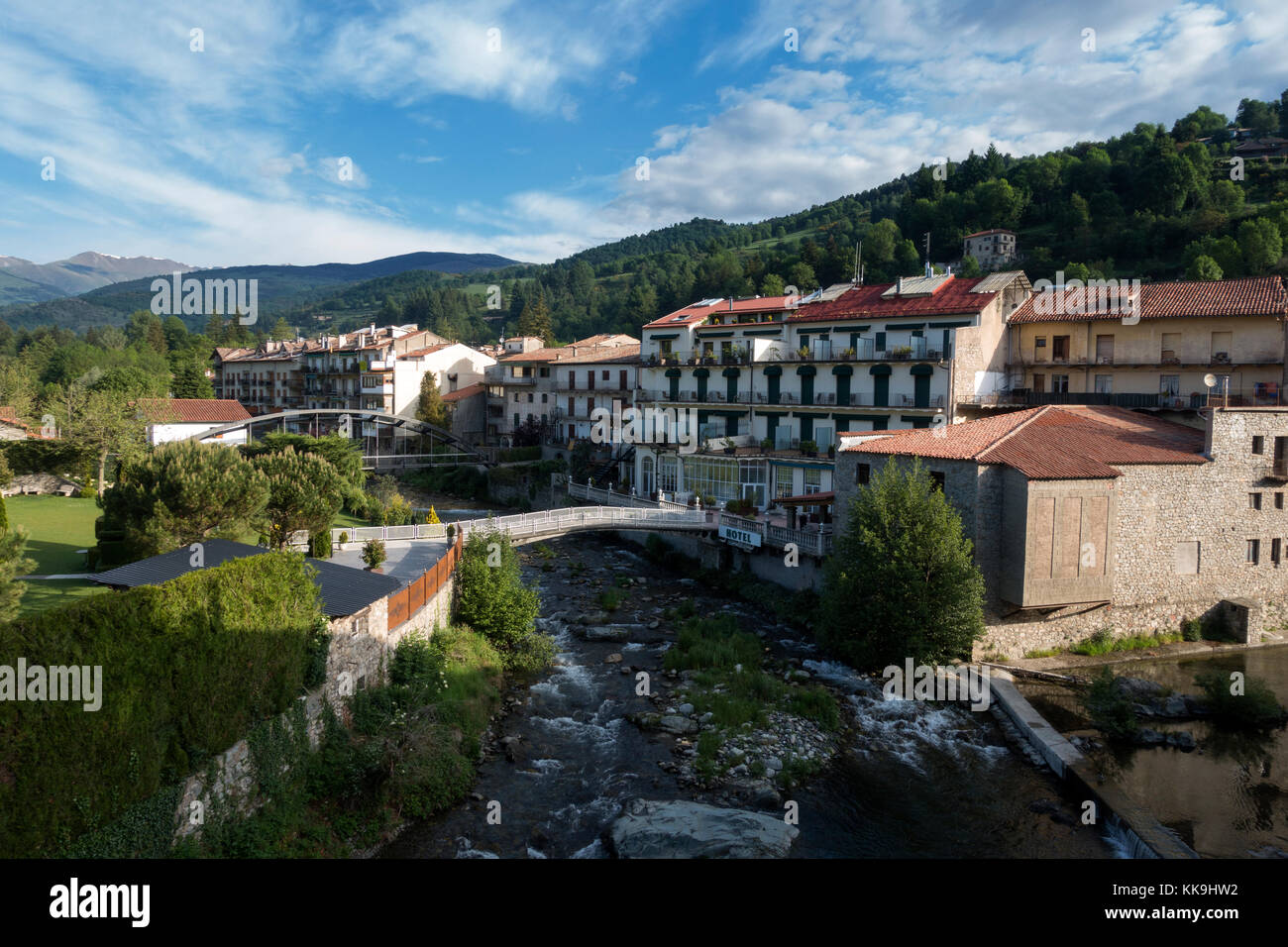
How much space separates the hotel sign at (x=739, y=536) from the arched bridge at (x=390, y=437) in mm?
32494

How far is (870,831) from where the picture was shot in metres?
16.9

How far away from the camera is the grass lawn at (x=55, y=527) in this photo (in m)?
27.4

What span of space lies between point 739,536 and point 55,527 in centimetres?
3018

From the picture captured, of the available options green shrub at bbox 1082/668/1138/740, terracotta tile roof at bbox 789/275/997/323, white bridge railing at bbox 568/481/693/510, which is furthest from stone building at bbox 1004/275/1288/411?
white bridge railing at bbox 568/481/693/510

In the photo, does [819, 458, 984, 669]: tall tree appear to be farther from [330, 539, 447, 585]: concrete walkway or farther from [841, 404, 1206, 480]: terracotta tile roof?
[330, 539, 447, 585]: concrete walkway

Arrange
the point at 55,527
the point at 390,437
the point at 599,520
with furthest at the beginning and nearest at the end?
the point at 390,437, the point at 599,520, the point at 55,527

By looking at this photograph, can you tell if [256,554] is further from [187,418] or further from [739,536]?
[187,418]

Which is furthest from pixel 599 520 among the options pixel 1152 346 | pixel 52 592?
pixel 1152 346

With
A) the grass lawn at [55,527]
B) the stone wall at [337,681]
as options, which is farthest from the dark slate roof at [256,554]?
the grass lawn at [55,527]

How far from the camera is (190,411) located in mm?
64875

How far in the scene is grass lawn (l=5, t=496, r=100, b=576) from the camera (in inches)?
1079

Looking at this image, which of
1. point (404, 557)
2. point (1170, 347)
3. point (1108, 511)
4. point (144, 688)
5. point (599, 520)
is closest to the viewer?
point (144, 688)

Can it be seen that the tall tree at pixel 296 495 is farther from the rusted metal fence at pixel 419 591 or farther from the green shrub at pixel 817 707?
the green shrub at pixel 817 707
